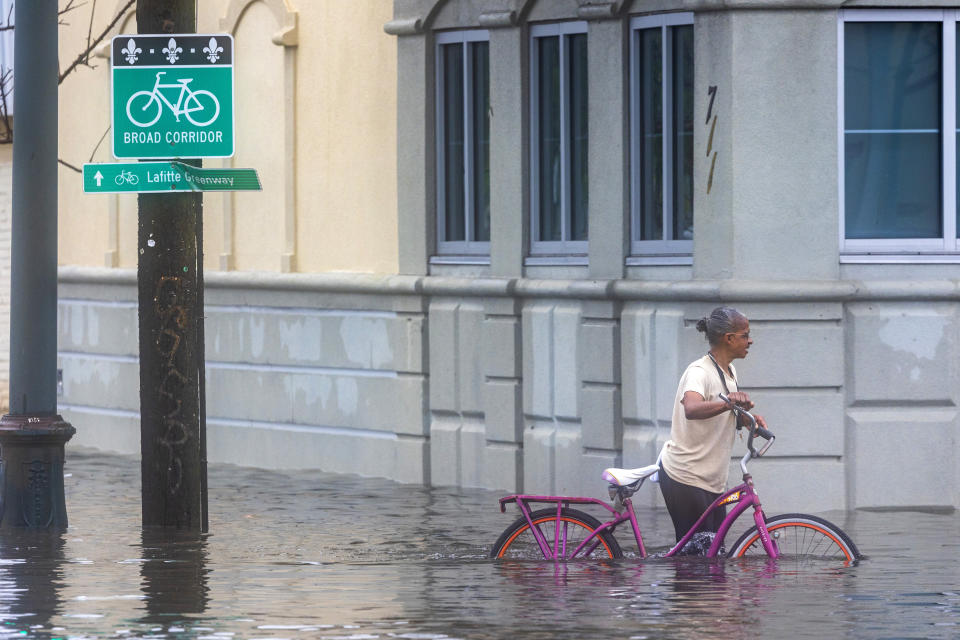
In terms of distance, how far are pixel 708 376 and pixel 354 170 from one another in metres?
7.46

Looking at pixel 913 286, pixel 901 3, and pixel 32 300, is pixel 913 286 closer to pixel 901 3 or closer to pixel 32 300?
pixel 901 3

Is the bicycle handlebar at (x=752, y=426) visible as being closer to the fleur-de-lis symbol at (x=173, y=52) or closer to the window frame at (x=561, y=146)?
the fleur-de-lis symbol at (x=173, y=52)

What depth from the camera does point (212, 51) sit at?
12.1 metres

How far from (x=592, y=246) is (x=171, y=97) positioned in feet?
13.2

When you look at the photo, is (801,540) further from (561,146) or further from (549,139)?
(549,139)

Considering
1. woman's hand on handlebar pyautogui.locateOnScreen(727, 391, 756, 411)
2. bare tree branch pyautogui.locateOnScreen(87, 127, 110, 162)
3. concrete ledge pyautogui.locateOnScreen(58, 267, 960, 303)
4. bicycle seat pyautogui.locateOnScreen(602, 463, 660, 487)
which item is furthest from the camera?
bare tree branch pyautogui.locateOnScreen(87, 127, 110, 162)

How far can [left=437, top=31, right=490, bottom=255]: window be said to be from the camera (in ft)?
53.4

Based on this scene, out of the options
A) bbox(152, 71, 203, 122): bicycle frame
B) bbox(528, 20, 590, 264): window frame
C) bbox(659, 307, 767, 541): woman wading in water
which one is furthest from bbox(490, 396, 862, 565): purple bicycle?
bbox(528, 20, 590, 264): window frame

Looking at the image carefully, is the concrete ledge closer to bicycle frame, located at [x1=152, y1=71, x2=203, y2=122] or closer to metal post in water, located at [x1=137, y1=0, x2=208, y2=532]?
metal post in water, located at [x1=137, y1=0, x2=208, y2=532]

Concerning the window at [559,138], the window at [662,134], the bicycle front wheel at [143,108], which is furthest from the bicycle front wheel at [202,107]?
the window at [559,138]

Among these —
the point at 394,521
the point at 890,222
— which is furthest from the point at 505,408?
the point at 890,222

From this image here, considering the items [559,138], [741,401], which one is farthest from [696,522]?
[559,138]

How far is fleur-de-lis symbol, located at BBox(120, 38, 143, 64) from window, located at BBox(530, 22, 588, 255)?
4.22 meters

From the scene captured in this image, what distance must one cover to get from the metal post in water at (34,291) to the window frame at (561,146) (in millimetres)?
4159
